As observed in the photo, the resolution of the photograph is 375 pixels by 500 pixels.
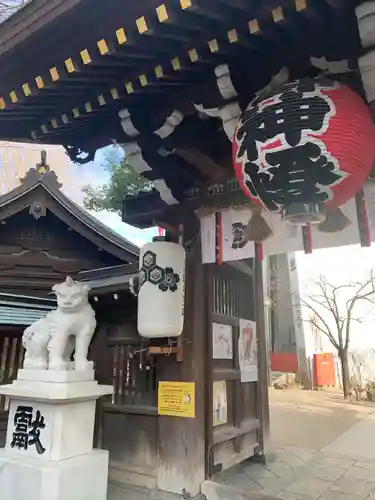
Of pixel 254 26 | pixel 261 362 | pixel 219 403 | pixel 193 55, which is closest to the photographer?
pixel 254 26

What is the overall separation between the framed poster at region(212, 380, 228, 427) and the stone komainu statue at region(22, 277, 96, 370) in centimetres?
153

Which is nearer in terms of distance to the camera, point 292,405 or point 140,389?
point 140,389

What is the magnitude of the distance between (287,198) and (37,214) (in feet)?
20.5

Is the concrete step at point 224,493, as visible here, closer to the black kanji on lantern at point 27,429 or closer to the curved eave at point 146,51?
the black kanji on lantern at point 27,429

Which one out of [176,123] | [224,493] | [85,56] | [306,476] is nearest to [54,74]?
[85,56]

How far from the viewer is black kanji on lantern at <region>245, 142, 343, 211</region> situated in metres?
2.28

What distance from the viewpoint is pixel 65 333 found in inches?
160

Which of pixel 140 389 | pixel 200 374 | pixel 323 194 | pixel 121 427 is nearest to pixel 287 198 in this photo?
pixel 323 194

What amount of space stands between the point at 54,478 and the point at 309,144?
3508 millimetres

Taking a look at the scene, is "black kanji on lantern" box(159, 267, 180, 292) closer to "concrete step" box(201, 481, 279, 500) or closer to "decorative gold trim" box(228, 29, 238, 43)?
"concrete step" box(201, 481, 279, 500)

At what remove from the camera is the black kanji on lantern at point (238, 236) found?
12.9 feet

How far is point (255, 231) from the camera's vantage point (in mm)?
3705

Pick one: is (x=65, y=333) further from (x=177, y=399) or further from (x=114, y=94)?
(x=114, y=94)

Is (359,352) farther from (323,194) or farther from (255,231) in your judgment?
(323,194)
